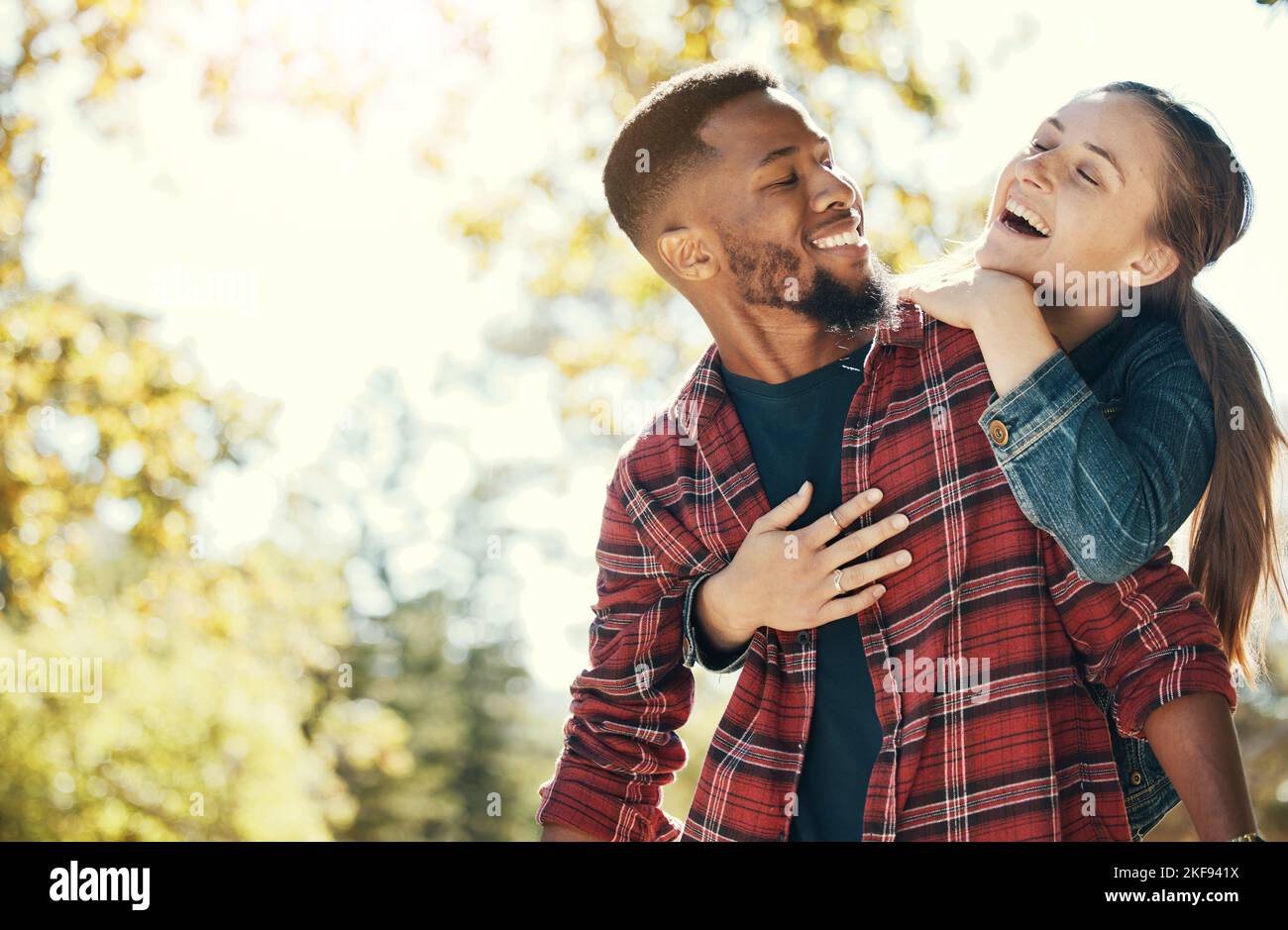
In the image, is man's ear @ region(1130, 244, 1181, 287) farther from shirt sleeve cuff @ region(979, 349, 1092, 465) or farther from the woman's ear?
shirt sleeve cuff @ region(979, 349, 1092, 465)

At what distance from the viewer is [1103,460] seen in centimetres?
201

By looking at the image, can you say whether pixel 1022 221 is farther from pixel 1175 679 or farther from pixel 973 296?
pixel 1175 679

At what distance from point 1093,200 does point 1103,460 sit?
555 mm

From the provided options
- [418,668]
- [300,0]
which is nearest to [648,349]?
[300,0]

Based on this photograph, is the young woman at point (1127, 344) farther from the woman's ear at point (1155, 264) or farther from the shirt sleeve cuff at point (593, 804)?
the shirt sleeve cuff at point (593, 804)

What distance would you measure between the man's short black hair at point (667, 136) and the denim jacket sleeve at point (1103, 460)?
107 centimetres

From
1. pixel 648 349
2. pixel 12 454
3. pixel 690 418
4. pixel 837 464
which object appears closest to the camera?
pixel 837 464

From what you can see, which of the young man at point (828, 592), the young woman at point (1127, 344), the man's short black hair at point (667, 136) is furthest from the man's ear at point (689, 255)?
the young woman at point (1127, 344)

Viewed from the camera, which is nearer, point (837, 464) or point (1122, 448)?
point (1122, 448)

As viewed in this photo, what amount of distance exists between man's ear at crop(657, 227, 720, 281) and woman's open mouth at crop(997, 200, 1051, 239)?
0.65m

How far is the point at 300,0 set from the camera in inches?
277

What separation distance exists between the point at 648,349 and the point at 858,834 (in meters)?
7.12
